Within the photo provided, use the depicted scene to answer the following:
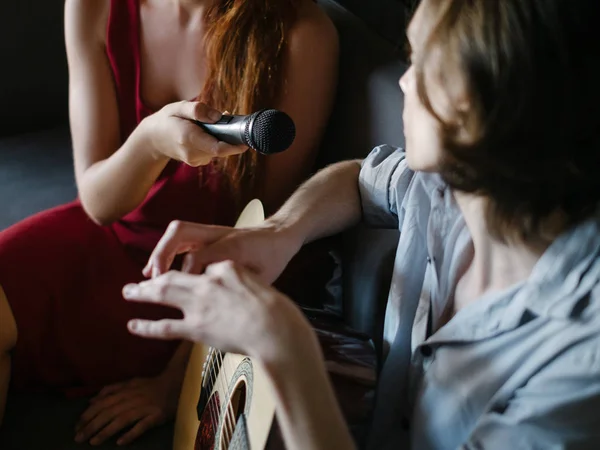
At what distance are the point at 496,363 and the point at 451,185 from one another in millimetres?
176

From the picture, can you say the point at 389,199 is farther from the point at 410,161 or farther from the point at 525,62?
the point at 525,62

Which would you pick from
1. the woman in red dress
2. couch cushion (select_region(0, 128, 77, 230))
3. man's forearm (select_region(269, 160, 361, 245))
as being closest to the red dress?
the woman in red dress

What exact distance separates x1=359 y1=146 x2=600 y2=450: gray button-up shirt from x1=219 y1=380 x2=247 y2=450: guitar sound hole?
0.16 meters

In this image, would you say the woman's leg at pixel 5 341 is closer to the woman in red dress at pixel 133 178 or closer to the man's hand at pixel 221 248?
the woman in red dress at pixel 133 178

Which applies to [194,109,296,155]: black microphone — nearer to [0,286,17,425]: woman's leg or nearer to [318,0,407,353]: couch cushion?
[318,0,407,353]: couch cushion

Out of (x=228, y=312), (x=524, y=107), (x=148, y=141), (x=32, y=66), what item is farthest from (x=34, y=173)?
(x=524, y=107)

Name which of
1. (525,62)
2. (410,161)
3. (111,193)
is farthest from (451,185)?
(111,193)

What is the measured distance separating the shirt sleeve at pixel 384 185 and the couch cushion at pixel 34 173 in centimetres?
82

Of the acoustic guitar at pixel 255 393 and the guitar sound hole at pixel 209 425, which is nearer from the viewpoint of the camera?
the acoustic guitar at pixel 255 393

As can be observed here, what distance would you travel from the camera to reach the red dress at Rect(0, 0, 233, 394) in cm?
101

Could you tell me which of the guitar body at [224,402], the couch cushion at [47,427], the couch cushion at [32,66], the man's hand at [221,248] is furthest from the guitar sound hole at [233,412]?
the couch cushion at [32,66]

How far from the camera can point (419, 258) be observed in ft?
2.52

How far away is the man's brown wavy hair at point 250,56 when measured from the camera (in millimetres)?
970

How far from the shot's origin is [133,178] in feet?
3.24
